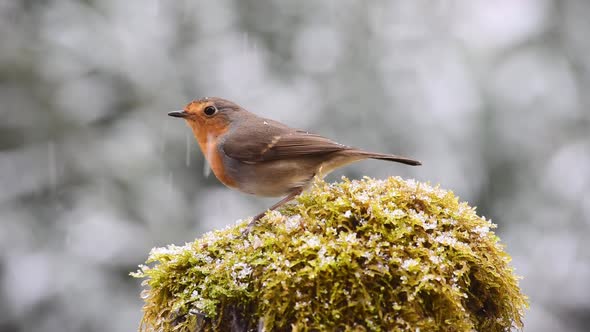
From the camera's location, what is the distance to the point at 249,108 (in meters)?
5.24

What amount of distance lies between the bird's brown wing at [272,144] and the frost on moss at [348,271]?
499 mm

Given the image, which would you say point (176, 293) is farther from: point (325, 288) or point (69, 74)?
point (69, 74)

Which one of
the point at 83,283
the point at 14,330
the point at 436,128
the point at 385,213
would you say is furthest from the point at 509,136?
the point at 14,330

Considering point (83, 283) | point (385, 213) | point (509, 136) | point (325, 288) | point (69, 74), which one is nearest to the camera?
point (325, 288)

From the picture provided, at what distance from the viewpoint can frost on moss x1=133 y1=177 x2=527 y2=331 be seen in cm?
221

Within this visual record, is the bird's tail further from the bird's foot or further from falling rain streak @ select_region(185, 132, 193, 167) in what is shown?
falling rain streak @ select_region(185, 132, 193, 167)

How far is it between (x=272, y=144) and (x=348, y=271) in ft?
4.20

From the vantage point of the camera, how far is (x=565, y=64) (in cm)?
521

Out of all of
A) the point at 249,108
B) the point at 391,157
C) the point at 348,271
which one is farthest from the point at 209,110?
the point at 348,271

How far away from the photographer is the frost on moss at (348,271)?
2209 mm

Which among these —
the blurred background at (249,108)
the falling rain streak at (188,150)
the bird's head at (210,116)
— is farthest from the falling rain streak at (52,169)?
the bird's head at (210,116)

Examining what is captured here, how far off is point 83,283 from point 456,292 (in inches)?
124

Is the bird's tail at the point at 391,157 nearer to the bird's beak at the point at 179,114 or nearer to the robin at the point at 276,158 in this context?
the robin at the point at 276,158

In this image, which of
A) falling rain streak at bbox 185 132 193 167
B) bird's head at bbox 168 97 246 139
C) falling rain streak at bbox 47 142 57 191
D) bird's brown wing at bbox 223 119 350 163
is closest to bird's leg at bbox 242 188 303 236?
bird's brown wing at bbox 223 119 350 163
